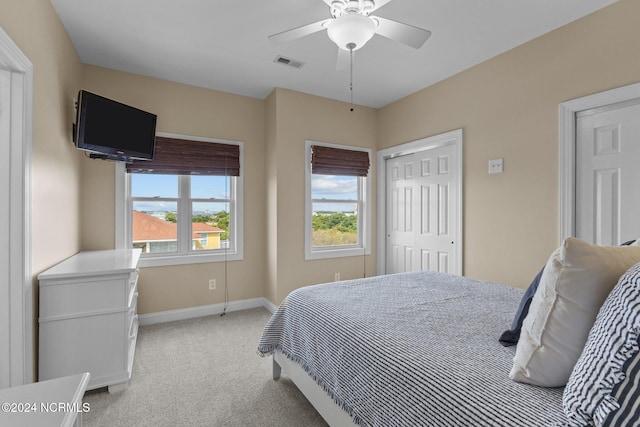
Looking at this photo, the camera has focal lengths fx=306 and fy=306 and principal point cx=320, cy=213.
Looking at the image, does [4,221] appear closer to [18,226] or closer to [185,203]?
[18,226]

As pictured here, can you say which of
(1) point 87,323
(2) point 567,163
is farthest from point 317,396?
(2) point 567,163

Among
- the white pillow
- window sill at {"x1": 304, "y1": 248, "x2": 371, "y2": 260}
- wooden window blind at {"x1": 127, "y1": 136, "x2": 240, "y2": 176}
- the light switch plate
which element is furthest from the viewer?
window sill at {"x1": 304, "y1": 248, "x2": 371, "y2": 260}

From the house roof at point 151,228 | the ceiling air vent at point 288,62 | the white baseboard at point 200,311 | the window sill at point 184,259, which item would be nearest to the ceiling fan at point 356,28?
the ceiling air vent at point 288,62

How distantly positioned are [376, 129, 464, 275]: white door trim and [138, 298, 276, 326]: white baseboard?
66.6 inches

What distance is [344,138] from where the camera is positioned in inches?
162

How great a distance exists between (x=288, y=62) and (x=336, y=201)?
1.84m

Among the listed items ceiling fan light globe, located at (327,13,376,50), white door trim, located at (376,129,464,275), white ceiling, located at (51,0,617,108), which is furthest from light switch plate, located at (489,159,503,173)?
ceiling fan light globe, located at (327,13,376,50)

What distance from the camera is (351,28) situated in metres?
1.72

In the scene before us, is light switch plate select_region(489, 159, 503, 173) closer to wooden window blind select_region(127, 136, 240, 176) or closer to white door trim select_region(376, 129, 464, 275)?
white door trim select_region(376, 129, 464, 275)

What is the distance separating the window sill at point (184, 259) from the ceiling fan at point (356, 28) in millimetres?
2568

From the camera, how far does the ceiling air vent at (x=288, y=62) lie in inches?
117

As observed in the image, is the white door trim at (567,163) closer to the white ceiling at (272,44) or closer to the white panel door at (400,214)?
the white ceiling at (272,44)

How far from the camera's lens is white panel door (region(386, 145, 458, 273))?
11.2 feet

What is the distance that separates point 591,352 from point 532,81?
257 centimetres
